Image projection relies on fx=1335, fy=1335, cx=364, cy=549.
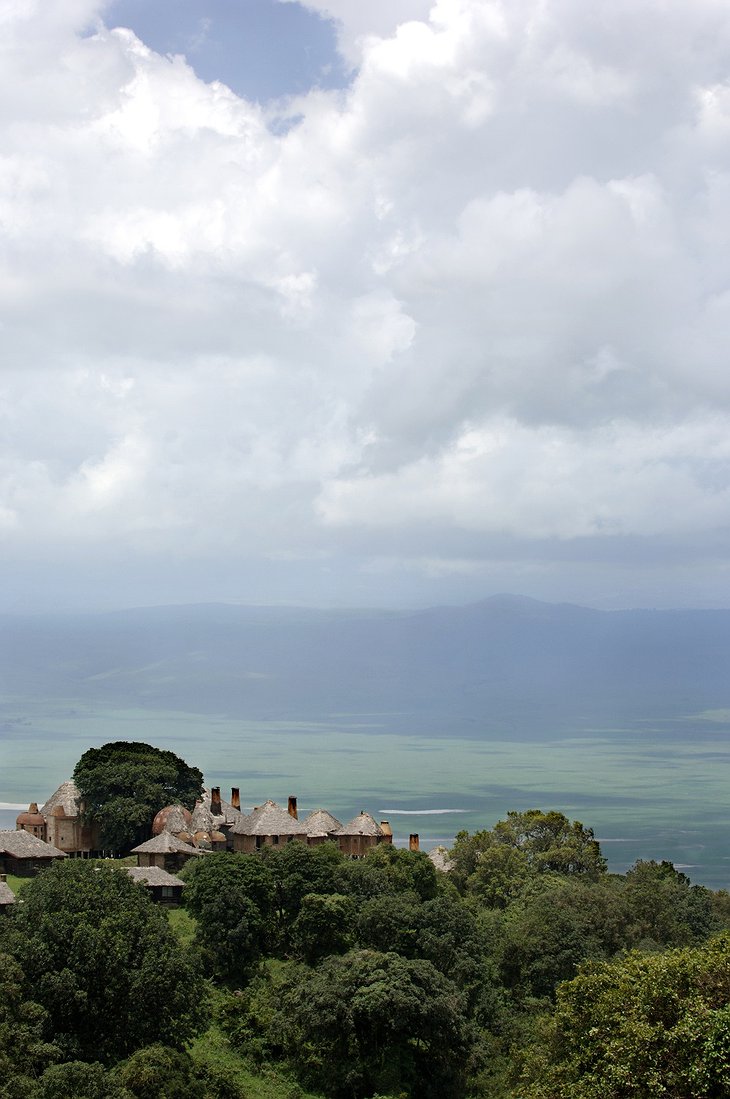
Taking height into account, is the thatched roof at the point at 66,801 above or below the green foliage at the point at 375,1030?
above

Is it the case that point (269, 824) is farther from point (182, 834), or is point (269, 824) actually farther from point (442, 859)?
point (442, 859)

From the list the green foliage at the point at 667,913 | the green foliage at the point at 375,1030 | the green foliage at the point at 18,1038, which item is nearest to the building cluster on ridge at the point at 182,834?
the green foliage at the point at 667,913

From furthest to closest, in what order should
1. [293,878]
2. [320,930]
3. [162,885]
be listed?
[162,885] → [293,878] → [320,930]

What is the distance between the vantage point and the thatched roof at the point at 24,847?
2594 inches

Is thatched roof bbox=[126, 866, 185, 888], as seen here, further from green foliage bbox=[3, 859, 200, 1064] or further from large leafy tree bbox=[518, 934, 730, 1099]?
large leafy tree bbox=[518, 934, 730, 1099]

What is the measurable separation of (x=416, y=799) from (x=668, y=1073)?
153408 millimetres

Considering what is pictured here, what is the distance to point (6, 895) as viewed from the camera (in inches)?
2183

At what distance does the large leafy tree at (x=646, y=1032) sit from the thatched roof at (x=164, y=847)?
32.7 m

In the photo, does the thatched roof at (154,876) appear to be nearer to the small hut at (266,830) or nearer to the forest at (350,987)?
the forest at (350,987)

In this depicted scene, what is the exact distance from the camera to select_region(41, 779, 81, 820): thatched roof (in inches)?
2866

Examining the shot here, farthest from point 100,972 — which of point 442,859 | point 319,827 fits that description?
point 442,859

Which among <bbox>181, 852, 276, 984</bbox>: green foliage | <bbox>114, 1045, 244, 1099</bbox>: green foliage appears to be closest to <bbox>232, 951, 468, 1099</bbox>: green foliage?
<bbox>181, 852, 276, 984</bbox>: green foliage

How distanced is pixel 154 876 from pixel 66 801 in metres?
13.5

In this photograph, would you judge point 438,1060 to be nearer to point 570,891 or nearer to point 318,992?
point 318,992
